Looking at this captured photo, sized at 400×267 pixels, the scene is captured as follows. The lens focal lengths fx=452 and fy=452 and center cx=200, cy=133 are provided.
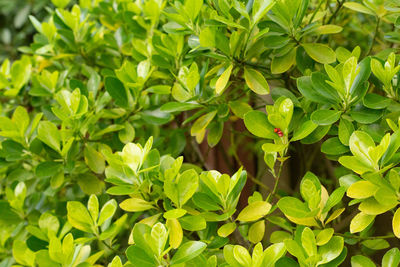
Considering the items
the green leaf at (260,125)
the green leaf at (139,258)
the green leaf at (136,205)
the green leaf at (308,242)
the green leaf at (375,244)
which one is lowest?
the green leaf at (375,244)

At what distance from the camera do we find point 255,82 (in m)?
0.89

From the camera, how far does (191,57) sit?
0.99 metres

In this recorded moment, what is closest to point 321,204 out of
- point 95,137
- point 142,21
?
point 95,137

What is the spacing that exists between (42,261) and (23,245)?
0.70ft

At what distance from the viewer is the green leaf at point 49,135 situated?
953 millimetres

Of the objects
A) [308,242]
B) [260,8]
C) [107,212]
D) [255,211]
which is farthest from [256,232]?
[260,8]

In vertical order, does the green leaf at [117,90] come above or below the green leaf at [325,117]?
below

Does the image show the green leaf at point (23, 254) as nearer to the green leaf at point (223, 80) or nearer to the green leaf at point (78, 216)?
the green leaf at point (78, 216)

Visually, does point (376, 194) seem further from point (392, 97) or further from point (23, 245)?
point (23, 245)

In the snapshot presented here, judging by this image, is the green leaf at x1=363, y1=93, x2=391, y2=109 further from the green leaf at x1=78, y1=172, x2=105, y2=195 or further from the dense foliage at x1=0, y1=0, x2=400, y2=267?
the green leaf at x1=78, y1=172, x2=105, y2=195

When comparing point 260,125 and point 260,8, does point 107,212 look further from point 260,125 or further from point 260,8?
point 260,8

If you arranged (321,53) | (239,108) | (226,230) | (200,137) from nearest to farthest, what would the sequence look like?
(226,230)
(321,53)
(239,108)
(200,137)

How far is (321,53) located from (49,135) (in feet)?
1.92

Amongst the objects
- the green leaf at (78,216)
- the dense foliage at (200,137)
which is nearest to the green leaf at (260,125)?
the dense foliage at (200,137)
